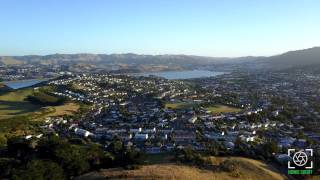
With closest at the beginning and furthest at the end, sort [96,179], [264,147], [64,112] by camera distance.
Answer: [96,179] → [264,147] → [64,112]

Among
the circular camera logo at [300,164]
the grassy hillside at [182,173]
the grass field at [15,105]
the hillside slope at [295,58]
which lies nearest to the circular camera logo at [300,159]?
the circular camera logo at [300,164]

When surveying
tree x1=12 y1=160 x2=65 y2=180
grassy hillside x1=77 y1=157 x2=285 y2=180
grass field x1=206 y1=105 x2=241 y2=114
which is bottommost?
grass field x1=206 y1=105 x2=241 y2=114

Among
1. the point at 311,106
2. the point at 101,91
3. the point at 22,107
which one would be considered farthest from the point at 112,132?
the point at 101,91

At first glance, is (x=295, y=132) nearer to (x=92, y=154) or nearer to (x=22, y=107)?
(x=92, y=154)

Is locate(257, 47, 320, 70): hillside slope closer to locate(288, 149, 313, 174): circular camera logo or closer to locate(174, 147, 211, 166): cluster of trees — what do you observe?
locate(288, 149, 313, 174): circular camera logo

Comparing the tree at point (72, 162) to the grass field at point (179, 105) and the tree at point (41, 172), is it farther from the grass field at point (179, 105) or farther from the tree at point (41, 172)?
the grass field at point (179, 105)

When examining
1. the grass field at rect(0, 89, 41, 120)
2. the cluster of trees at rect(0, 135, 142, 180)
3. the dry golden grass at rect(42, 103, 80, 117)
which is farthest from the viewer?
the grass field at rect(0, 89, 41, 120)

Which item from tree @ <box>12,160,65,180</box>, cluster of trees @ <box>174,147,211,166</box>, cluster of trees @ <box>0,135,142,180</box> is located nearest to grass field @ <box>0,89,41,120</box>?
cluster of trees @ <box>0,135,142,180</box>
